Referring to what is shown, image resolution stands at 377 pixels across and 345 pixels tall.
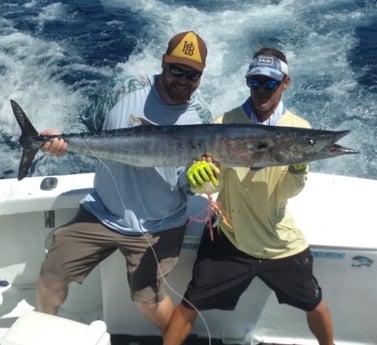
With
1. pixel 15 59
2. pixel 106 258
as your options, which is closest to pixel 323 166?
pixel 106 258

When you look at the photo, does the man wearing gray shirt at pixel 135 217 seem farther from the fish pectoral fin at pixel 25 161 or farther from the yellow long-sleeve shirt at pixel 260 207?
the fish pectoral fin at pixel 25 161

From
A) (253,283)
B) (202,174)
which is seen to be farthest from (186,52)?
(253,283)

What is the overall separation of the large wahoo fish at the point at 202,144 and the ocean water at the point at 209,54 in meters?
3.74

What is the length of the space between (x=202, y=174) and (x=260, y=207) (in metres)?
0.39

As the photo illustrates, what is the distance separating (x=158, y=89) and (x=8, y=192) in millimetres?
1065

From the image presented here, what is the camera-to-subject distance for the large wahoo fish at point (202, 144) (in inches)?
105

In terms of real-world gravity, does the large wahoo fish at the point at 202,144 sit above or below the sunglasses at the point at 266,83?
below

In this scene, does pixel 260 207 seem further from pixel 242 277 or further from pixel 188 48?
pixel 188 48

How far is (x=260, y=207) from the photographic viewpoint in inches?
117

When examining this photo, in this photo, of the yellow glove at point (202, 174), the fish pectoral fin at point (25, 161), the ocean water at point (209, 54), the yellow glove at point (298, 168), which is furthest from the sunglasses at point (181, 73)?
the ocean water at point (209, 54)

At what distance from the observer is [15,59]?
9055 millimetres

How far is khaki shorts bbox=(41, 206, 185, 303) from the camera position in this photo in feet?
10.2

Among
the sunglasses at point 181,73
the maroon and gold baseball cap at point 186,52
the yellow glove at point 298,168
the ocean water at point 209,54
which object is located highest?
the maroon and gold baseball cap at point 186,52

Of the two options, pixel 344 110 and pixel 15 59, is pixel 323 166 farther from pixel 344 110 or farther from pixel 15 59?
pixel 15 59
